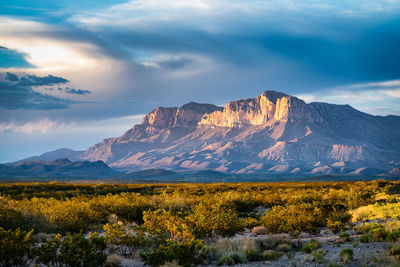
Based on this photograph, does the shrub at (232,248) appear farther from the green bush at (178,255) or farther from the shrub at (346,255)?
the shrub at (346,255)

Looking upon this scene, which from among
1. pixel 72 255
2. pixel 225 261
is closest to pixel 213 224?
pixel 225 261

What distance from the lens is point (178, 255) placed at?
12164mm

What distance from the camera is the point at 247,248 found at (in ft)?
46.7

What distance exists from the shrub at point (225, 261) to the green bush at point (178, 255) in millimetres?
607

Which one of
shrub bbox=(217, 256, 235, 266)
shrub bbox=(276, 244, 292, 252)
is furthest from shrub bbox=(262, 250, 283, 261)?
shrub bbox=(217, 256, 235, 266)

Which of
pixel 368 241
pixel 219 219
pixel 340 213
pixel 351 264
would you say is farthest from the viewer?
pixel 340 213

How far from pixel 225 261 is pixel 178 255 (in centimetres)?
194

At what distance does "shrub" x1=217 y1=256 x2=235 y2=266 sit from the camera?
12.9 meters

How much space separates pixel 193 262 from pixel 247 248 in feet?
8.21

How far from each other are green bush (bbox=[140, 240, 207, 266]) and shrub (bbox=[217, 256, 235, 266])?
0.61 meters

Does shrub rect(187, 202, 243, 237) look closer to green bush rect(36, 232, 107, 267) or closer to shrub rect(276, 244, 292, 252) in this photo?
shrub rect(276, 244, 292, 252)

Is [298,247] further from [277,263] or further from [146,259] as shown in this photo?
[146,259]

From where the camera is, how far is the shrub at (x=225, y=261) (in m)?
12.9

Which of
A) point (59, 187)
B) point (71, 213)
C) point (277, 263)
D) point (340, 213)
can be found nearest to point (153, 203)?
point (71, 213)
